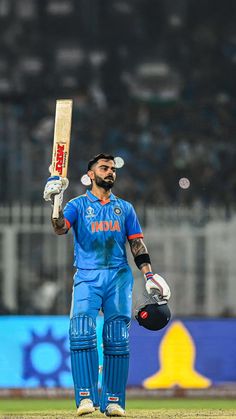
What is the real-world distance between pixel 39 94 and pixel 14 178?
2966mm

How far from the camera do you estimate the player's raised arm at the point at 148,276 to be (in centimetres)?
962

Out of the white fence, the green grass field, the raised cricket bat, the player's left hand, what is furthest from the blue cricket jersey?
the white fence

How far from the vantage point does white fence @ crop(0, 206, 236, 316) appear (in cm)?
1847

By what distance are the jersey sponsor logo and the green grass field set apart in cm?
140

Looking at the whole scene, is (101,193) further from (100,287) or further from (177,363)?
(177,363)

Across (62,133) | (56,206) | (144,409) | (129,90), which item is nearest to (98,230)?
(56,206)

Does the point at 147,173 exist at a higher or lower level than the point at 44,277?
higher

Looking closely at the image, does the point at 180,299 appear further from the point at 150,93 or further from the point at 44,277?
the point at 150,93

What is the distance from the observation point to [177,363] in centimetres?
1497

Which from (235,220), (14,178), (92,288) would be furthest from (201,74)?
(92,288)

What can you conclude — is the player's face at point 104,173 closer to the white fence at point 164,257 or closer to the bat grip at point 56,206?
the bat grip at point 56,206

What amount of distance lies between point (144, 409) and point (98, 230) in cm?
235

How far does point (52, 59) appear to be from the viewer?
81.1ft

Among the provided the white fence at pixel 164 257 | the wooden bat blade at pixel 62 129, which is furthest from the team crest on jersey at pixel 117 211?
the white fence at pixel 164 257
